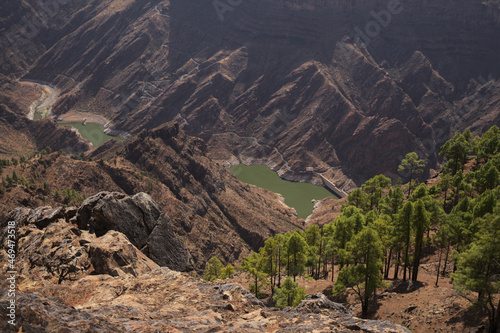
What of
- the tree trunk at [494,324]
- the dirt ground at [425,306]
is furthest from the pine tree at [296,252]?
the tree trunk at [494,324]

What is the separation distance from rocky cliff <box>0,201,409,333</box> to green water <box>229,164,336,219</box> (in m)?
109

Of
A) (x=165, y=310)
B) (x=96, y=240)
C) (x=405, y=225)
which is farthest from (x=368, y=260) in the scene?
(x=96, y=240)

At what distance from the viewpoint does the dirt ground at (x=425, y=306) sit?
29250 mm

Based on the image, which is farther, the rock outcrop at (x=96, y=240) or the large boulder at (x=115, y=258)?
the large boulder at (x=115, y=258)

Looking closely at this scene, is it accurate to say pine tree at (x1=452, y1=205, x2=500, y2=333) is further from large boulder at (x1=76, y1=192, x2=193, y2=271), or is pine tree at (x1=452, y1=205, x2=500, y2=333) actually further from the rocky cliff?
large boulder at (x1=76, y1=192, x2=193, y2=271)

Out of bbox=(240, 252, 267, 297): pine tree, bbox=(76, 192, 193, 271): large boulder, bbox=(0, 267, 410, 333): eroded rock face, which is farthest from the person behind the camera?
bbox=(240, 252, 267, 297): pine tree

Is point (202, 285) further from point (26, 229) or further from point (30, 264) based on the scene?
point (26, 229)

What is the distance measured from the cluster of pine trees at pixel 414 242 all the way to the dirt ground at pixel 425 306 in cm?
130

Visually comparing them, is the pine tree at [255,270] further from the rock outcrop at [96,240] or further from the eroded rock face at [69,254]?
the eroded rock face at [69,254]

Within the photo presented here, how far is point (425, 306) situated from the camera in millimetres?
34125

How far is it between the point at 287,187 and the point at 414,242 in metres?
124

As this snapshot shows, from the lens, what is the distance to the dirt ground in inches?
1152

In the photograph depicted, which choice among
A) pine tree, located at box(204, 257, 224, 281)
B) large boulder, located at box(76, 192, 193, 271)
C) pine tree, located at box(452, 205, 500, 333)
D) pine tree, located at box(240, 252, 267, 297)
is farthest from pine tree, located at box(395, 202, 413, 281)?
pine tree, located at box(204, 257, 224, 281)

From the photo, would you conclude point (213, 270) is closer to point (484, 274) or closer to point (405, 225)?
point (405, 225)
